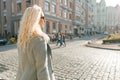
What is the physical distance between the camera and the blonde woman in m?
2.18

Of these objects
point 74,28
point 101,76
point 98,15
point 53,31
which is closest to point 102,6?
point 98,15

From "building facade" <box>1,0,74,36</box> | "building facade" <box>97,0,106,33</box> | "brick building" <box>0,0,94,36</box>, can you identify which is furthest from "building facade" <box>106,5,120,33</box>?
"building facade" <box>1,0,74,36</box>

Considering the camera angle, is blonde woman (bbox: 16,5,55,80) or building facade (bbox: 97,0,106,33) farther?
building facade (bbox: 97,0,106,33)

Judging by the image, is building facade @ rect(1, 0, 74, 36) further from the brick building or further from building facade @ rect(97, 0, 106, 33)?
building facade @ rect(97, 0, 106, 33)

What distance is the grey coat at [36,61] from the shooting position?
2.18 m

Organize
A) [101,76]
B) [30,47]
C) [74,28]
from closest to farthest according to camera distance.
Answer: [30,47]
[101,76]
[74,28]

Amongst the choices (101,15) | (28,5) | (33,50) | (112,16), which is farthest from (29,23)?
(112,16)

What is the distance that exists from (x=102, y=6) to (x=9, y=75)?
11709cm

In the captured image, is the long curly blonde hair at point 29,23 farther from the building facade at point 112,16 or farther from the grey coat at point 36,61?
the building facade at point 112,16

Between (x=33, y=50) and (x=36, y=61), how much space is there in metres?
0.14

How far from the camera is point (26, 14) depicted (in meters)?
2.34

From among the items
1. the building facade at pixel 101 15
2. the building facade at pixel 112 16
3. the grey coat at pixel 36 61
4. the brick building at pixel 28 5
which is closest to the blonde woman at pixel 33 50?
the grey coat at pixel 36 61

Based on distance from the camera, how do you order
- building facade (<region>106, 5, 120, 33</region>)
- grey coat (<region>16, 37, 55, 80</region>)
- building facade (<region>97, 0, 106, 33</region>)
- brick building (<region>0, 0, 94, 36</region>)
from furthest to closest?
1. building facade (<region>106, 5, 120, 33</region>)
2. building facade (<region>97, 0, 106, 33</region>)
3. brick building (<region>0, 0, 94, 36</region>)
4. grey coat (<region>16, 37, 55, 80</region>)

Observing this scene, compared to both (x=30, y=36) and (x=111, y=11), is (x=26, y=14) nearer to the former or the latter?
(x=30, y=36)
